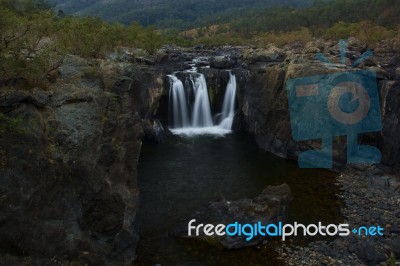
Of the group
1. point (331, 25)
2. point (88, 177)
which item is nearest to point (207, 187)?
point (88, 177)

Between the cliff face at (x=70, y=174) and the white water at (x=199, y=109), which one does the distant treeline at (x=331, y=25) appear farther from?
the cliff face at (x=70, y=174)

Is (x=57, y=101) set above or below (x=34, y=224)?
above

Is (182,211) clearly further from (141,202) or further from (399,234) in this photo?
(399,234)

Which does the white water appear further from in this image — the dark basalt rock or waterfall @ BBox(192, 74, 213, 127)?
the dark basalt rock

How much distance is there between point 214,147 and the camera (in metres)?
38.6

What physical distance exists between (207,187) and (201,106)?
64.8 ft

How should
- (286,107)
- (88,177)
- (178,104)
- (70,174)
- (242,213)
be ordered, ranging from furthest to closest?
(178,104), (286,107), (242,213), (88,177), (70,174)

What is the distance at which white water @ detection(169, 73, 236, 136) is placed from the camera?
4594 centimetres

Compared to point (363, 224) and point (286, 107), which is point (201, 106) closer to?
point (286, 107)

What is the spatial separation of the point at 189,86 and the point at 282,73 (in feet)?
42.9

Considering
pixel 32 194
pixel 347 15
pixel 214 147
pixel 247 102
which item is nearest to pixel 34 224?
pixel 32 194

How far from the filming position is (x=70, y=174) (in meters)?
15.0

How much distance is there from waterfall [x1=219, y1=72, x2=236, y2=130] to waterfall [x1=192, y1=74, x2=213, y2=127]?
A: 1.70 metres

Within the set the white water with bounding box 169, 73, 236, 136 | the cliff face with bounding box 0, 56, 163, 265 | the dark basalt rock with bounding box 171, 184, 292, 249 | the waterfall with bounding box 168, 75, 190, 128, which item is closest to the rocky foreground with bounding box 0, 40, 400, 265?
the cliff face with bounding box 0, 56, 163, 265
